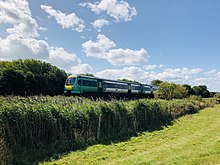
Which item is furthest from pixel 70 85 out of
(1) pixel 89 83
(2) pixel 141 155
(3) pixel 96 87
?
(2) pixel 141 155

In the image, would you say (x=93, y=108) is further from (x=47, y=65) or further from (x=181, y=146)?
(x=47, y=65)

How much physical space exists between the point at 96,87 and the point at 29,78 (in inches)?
410

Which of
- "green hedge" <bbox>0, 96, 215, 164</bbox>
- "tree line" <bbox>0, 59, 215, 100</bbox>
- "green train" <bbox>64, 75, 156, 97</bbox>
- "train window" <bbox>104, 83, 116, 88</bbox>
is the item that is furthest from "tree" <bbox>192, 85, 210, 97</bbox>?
"green hedge" <bbox>0, 96, 215, 164</bbox>

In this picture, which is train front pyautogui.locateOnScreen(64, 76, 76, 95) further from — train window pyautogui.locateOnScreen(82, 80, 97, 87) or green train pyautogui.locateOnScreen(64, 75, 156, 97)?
train window pyautogui.locateOnScreen(82, 80, 97, 87)

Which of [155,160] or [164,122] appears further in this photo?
[164,122]

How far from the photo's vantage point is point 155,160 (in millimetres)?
5738

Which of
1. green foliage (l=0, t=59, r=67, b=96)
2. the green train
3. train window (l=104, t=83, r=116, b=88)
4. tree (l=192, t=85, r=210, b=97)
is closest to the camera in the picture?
the green train

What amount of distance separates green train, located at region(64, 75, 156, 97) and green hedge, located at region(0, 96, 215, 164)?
9.69 meters

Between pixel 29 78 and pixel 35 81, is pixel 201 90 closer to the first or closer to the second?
pixel 35 81

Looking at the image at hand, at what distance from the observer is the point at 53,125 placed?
22.1ft

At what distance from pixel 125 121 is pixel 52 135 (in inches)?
178

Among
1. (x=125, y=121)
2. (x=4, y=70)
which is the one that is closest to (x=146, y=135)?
(x=125, y=121)

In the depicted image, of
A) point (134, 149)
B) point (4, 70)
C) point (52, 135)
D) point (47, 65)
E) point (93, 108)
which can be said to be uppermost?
point (47, 65)

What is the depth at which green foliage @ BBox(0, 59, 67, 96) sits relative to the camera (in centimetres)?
2341
